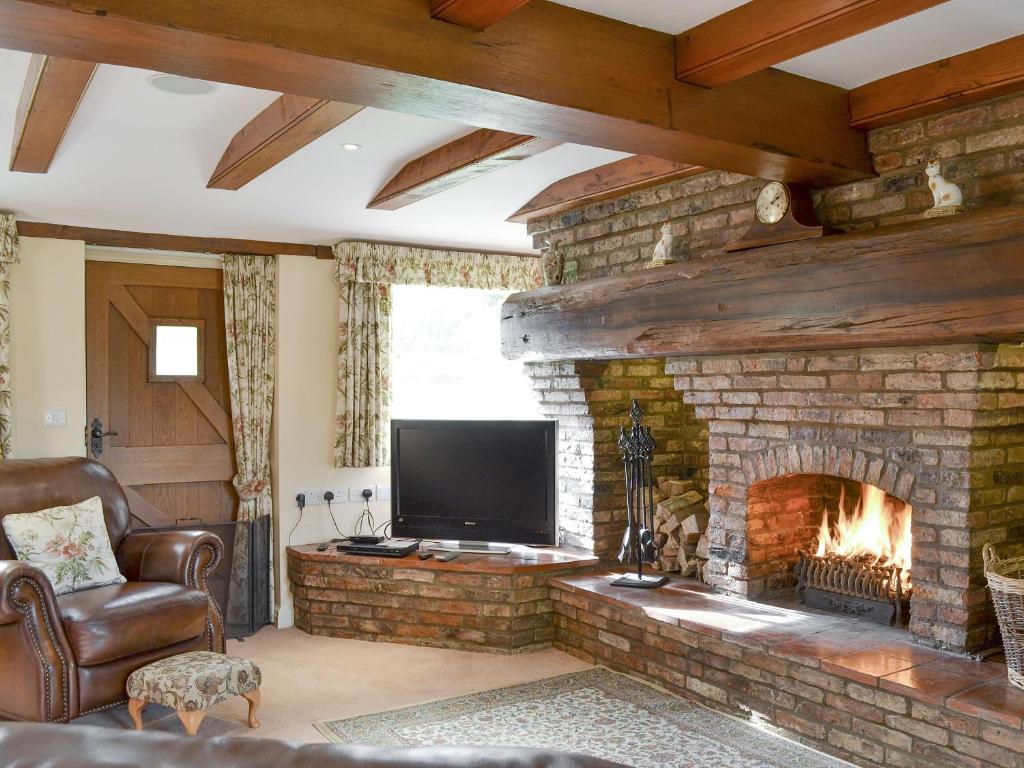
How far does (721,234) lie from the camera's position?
148 inches

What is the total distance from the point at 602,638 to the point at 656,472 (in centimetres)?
120

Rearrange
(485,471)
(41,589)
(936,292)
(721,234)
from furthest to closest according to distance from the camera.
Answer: (485,471) → (721,234) → (41,589) → (936,292)

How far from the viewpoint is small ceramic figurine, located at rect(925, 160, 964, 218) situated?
2859 millimetres

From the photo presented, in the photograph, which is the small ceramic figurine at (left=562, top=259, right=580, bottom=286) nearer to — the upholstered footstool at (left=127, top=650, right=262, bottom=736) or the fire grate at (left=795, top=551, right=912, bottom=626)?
the fire grate at (left=795, top=551, right=912, bottom=626)

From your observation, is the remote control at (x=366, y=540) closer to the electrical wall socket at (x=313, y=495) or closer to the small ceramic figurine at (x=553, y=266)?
the electrical wall socket at (x=313, y=495)

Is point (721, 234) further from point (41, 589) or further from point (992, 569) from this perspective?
point (41, 589)

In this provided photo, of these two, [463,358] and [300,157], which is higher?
[300,157]

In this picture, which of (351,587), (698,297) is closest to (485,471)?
(351,587)

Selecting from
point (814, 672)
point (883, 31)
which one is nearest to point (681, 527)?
point (814, 672)

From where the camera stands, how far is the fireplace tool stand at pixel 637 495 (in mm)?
4372

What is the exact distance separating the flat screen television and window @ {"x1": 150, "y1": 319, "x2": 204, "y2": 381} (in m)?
1.31

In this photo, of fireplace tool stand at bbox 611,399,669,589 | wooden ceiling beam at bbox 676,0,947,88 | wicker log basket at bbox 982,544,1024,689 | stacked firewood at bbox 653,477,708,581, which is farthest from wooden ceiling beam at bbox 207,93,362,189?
stacked firewood at bbox 653,477,708,581

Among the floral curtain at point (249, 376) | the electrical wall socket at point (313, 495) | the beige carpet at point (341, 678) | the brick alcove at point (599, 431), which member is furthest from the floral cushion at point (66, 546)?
the brick alcove at point (599, 431)

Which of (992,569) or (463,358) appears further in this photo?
(463,358)
